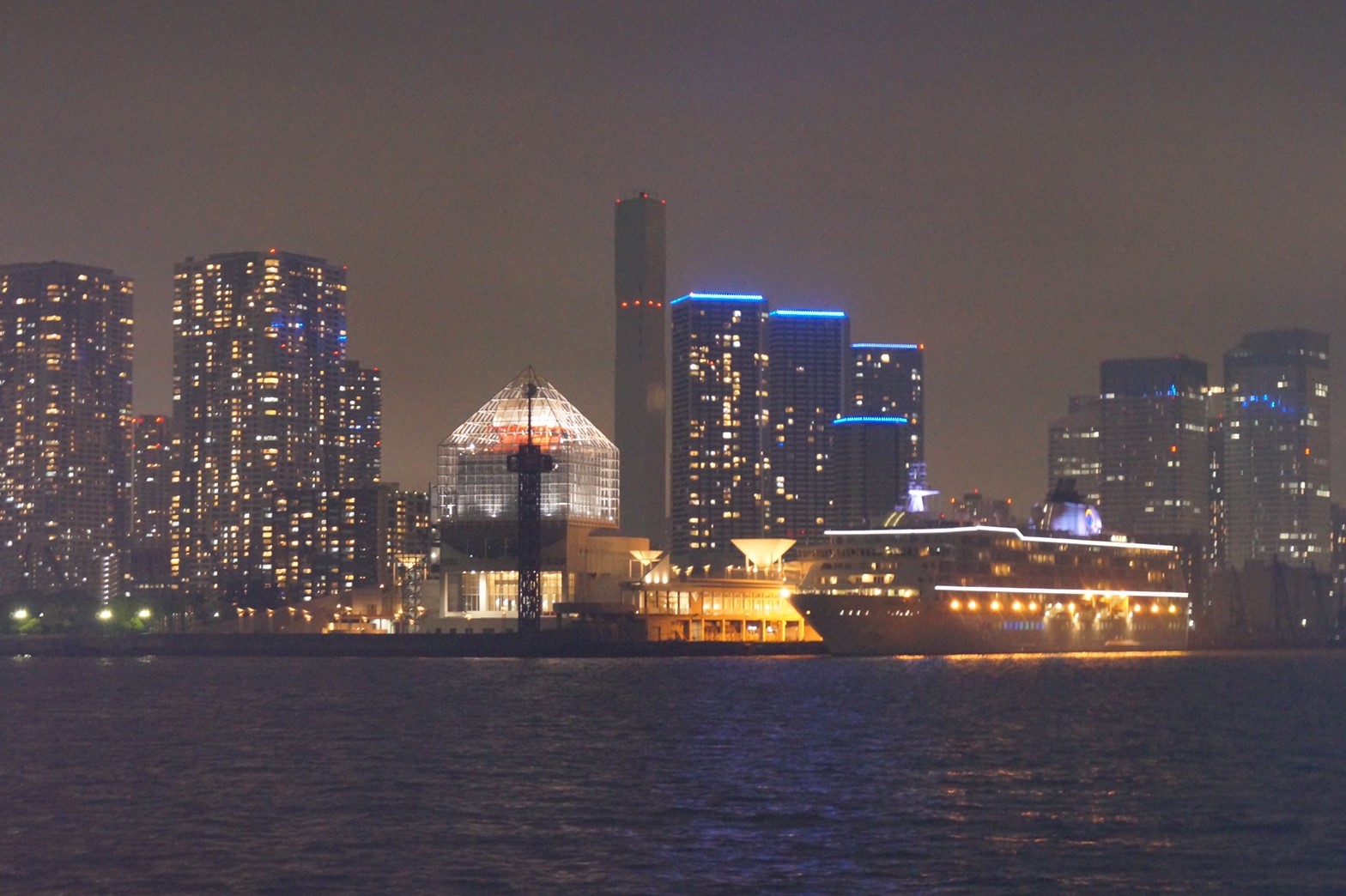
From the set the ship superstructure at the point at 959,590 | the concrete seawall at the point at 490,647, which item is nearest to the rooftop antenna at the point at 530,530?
the concrete seawall at the point at 490,647

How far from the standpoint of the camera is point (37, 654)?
200 m

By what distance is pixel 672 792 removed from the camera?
53.0 metres

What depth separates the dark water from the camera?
3931 centimetres

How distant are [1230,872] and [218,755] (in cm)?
3637

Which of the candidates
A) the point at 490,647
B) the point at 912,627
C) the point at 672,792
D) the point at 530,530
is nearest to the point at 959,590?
the point at 912,627

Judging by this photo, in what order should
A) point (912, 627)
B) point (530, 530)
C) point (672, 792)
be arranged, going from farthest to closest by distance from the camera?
point (530, 530) → point (912, 627) → point (672, 792)

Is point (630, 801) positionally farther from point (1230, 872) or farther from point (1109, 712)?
point (1109, 712)

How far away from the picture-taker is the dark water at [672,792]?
39.3 metres

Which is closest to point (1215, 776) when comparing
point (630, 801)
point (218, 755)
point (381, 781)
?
point (630, 801)

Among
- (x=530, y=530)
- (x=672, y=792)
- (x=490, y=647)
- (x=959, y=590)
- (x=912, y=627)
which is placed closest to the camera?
(x=672, y=792)

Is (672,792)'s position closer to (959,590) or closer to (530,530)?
(959,590)

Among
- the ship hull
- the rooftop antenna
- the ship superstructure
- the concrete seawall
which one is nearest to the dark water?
the ship hull

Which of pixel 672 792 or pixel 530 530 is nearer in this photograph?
pixel 672 792

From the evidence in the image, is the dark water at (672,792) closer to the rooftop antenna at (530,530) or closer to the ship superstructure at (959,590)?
the ship superstructure at (959,590)
